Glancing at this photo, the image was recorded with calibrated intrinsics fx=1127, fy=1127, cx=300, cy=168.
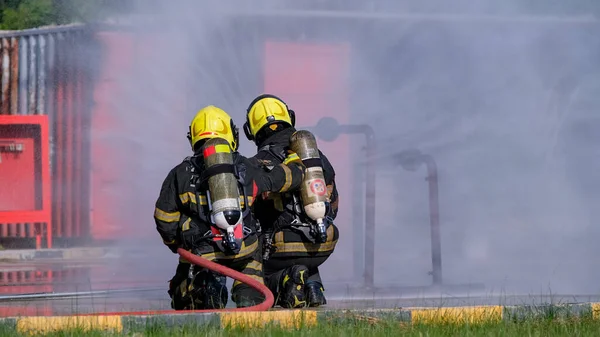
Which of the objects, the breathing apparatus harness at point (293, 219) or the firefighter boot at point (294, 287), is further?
the breathing apparatus harness at point (293, 219)

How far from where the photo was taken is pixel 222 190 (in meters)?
6.15

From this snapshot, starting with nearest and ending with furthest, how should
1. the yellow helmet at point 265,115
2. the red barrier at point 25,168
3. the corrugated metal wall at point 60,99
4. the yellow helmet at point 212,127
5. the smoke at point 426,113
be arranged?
the yellow helmet at point 212,127
the yellow helmet at point 265,115
the smoke at point 426,113
the red barrier at point 25,168
the corrugated metal wall at point 60,99

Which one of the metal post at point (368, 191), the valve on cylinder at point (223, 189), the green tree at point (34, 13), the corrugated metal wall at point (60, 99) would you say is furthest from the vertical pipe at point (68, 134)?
the valve on cylinder at point (223, 189)

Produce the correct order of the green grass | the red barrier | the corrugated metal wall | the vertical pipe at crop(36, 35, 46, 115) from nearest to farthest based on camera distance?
the green grass → the red barrier → the corrugated metal wall → the vertical pipe at crop(36, 35, 46, 115)

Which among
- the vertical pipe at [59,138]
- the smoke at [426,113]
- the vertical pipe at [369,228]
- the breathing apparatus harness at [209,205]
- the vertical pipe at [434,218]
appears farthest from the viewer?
the vertical pipe at [59,138]

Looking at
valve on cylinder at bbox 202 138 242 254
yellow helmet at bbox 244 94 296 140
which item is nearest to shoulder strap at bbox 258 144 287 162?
yellow helmet at bbox 244 94 296 140

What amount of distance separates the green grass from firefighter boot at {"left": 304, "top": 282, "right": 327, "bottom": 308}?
1.38m

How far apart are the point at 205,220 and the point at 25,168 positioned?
10.5 meters

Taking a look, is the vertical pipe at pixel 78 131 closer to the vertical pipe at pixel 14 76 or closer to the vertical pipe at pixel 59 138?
the vertical pipe at pixel 59 138

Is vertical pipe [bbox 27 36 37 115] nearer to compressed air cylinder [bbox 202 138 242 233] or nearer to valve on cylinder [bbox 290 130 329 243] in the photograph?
valve on cylinder [bbox 290 130 329 243]

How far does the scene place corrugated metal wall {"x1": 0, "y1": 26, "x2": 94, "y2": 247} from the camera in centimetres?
1619

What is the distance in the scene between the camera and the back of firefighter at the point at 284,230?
692cm

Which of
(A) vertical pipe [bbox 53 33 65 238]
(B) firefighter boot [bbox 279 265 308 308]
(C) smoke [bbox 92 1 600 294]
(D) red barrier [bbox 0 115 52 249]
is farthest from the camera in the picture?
(A) vertical pipe [bbox 53 33 65 238]

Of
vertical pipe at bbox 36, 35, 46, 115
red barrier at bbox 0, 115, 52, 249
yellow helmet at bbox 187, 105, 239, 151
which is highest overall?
vertical pipe at bbox 36, 35, 46, 115
